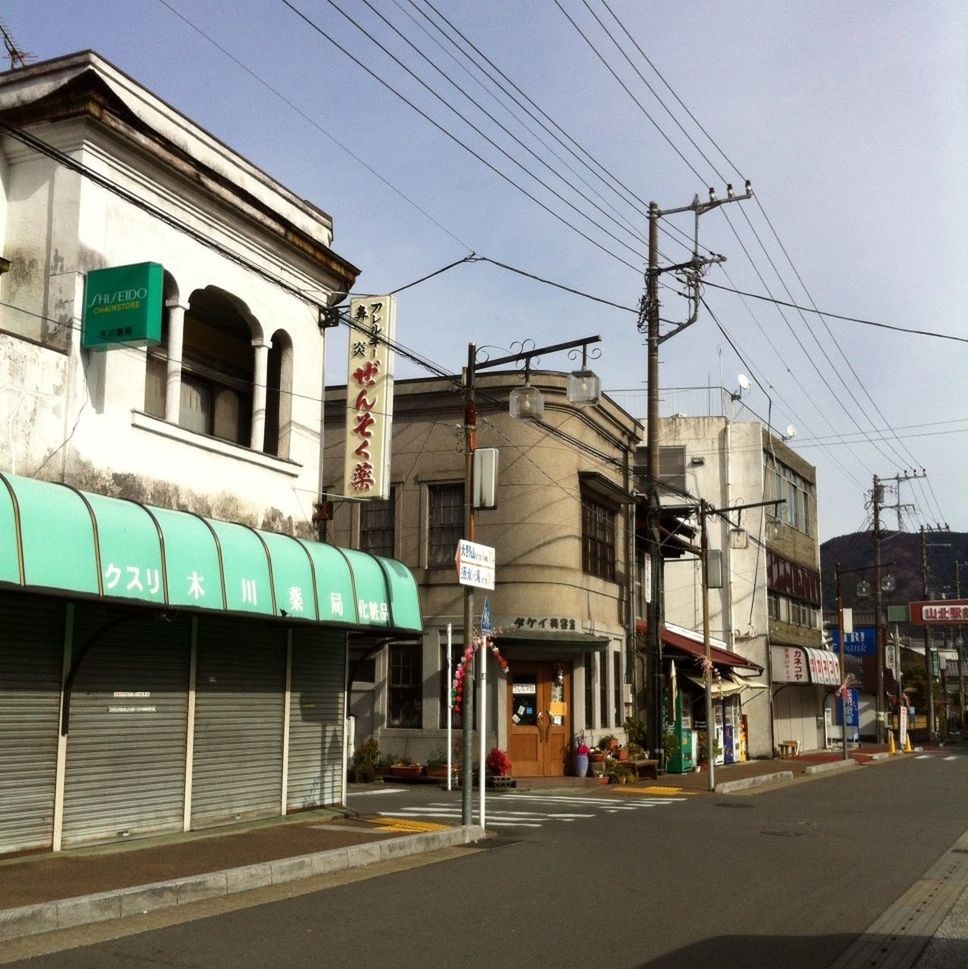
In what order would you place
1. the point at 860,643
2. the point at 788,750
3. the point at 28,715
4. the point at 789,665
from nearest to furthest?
the point at 28,715
the point at 788,750
the point at 789,665
the point at 860,643

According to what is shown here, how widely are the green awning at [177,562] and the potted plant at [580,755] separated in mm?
10531

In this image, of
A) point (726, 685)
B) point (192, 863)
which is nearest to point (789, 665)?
point (726, 685)

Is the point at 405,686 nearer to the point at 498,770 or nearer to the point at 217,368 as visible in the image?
the point at 498,770

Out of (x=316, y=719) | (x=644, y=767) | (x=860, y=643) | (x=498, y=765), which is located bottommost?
(x=644, y=767)

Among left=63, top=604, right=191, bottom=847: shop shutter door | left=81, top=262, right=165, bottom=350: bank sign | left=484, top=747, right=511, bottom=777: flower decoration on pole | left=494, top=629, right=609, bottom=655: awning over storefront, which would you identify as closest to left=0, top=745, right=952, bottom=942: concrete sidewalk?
left=63, top=604, right=191, bottom=847: shop shutter door

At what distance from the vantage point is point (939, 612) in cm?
6356

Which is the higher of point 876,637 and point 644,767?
point 876,637

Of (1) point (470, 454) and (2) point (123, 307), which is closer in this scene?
(2) point (123, 307)

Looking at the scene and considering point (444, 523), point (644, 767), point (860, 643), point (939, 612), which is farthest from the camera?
point (939, 612)

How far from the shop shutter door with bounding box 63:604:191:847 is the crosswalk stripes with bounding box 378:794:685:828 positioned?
380 centimetres

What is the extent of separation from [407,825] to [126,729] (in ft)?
14.5

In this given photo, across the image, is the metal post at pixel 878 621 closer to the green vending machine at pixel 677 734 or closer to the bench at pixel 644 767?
the green vending machine at pixel 677 734

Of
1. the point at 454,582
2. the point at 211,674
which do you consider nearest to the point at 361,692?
the point at 454,582

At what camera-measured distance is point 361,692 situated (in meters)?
27.5
